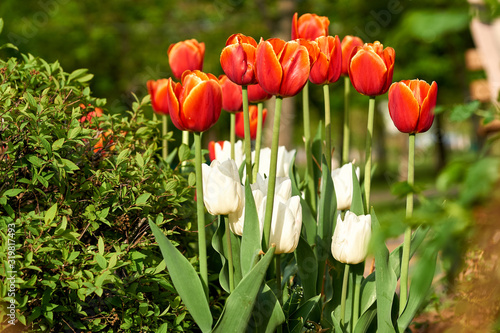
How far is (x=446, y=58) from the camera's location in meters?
13.9

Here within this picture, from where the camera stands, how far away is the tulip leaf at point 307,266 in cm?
189

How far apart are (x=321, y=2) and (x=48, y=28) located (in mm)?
6789

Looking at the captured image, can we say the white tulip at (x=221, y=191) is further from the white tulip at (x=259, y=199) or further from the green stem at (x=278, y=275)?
the green stem at (x=278, y=275)

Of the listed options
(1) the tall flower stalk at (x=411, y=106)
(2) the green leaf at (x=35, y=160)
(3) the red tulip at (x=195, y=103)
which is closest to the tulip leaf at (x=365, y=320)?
(1) the tall flower stalk at (x=411, y=106)

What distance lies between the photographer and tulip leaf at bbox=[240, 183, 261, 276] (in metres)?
1.63

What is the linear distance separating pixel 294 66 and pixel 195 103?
0.31 meters

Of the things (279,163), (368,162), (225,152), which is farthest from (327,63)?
(225,152)

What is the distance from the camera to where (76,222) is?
190 cm

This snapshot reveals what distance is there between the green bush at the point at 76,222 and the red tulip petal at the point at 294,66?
2.12ft

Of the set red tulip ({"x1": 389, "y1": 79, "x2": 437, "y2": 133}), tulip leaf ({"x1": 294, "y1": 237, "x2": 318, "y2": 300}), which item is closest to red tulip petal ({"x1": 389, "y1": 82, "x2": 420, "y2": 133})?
red tulip ({"x1": 389, "y1": 79, "x2": 437, "y2": 133})

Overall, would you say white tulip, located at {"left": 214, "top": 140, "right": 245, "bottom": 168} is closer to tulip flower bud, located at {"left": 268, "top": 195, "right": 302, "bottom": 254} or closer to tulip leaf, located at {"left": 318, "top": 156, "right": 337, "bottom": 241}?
tulip leaf, located at {"left": 318, "top": 156, "right": 337, "bottom": 241}

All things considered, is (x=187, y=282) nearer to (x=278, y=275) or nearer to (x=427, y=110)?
(x=278, y=275)

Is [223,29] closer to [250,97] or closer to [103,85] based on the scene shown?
[103,85]

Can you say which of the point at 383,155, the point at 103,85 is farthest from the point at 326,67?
the point at 383,155
